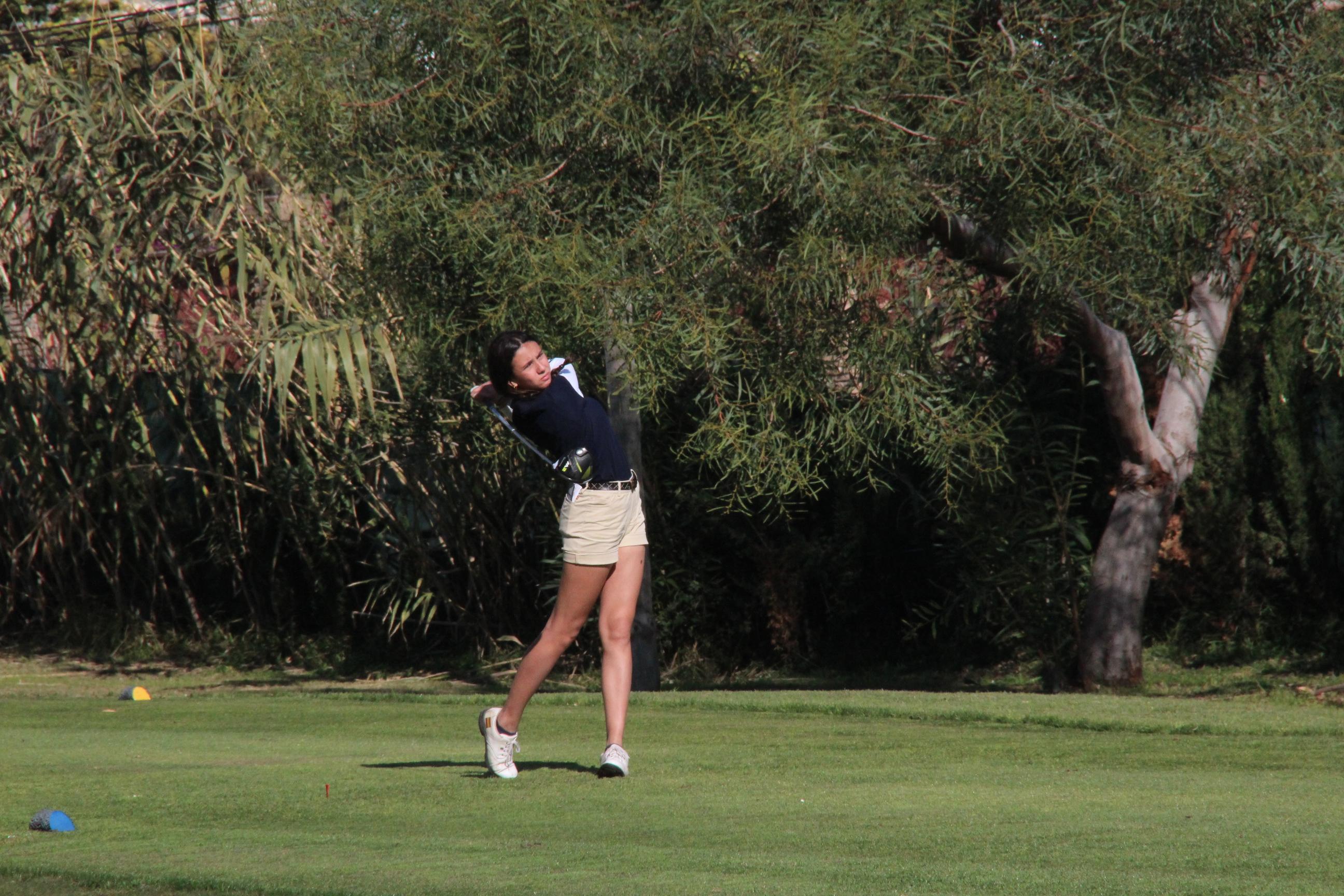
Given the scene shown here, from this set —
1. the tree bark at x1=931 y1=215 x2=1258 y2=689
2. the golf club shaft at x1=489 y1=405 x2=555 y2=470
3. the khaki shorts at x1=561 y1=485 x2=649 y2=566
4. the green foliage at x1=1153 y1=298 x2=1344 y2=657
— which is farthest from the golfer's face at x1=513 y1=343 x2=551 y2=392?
the green foliage at x1=1153 y1=298 x2=1344 y2=657

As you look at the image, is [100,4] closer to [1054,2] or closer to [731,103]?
[731,103]

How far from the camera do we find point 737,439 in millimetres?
6898

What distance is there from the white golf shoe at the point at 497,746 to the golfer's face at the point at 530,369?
102cm

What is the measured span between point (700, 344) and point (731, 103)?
41.2 inches

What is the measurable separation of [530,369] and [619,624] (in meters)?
0.88

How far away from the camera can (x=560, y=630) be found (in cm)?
489

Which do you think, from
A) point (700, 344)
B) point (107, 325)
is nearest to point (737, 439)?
point (700, 344)

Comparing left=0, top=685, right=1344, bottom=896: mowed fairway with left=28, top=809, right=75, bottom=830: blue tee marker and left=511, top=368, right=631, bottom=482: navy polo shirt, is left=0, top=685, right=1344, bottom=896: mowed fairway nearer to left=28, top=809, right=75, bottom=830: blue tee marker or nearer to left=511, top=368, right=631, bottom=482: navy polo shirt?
left=28, top=809, right=75, bottom=830: blue tee marker

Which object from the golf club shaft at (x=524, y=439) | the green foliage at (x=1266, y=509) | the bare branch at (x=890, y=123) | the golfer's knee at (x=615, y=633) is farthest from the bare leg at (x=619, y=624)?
the green foliage at (x=1266, y=509)

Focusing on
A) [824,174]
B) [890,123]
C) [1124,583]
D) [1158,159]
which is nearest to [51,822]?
[824,174]

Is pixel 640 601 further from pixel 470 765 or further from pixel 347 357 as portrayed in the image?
pixel 470 765

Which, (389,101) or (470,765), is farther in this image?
(389,101)

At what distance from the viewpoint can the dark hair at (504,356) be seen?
15.5 feet

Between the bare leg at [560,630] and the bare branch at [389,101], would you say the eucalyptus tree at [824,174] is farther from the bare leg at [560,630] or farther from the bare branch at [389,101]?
the bare leg at [560,630]
